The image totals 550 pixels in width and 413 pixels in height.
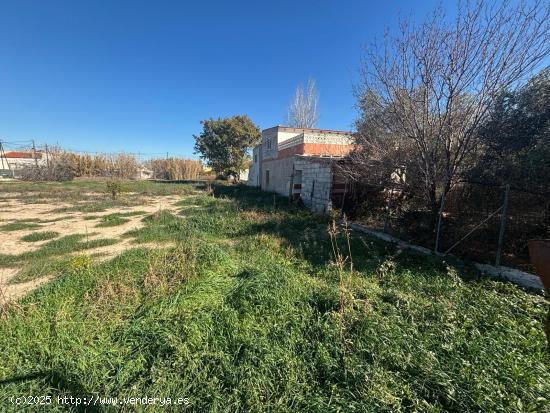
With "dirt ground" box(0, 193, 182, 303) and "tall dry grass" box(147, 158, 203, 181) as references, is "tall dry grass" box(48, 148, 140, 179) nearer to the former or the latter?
"tall dry grass" box(147, 158, 203, 181)

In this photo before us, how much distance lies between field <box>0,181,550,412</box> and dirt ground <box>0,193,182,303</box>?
A: 131mm

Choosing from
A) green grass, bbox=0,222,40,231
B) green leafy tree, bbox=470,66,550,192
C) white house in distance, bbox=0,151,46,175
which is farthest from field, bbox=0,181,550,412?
white house in distance, bbox=0,151,46,175

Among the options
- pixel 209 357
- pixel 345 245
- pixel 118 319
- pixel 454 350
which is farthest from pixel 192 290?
pixel 345 245

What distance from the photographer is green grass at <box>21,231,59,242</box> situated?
6488 mm

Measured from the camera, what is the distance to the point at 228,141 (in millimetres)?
25891

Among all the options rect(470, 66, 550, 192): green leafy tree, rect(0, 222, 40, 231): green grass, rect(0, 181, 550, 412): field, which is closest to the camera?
rect(0, 181, 550, 412): field

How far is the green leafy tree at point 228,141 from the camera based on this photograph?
25844 millimetres

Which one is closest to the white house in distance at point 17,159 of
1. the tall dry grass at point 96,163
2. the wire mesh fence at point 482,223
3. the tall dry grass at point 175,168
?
the tall dry grass at point 96,163

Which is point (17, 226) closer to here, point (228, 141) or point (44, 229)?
point (44, 229)

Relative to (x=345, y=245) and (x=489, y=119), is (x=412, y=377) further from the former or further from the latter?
(x=489, y=119)

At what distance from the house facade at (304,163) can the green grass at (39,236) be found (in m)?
8.82

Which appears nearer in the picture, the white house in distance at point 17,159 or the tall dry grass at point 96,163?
the tall dry grass at point 96,163

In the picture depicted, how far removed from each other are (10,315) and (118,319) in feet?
4.32

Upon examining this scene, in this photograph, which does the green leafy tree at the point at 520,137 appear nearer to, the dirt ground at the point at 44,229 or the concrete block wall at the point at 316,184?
the concrete block wall at the point at 316,184
